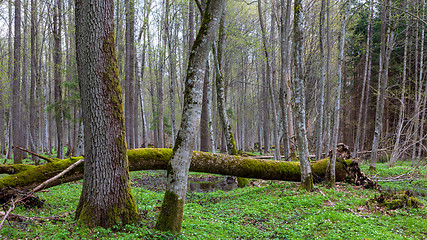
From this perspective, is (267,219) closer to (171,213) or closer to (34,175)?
(171,213)

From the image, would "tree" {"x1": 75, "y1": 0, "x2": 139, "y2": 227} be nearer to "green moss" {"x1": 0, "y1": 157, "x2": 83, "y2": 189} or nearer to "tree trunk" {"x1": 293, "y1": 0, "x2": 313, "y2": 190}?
"green moss" {"x1": 0, "y1": 157, "x2": 83, "y2": 189}

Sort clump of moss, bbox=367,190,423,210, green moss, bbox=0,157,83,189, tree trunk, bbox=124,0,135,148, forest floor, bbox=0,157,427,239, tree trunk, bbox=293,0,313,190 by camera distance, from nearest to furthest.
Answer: forest floor, bbox=0,157,427,239, green moss, bbox=0,157,83,189, clump of moss, bbox=367,190,423,210, tree trunk, bbox=293,0,313,190, tree trunk, bbox=124,0,135,148

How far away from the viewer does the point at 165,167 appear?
779cm

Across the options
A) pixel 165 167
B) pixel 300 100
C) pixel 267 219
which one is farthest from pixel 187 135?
pixel 300 100

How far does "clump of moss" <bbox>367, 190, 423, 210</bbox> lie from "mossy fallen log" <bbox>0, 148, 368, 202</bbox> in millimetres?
2504

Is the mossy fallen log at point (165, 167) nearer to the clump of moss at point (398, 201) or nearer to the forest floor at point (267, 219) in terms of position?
the forest floor at point (267, 219)

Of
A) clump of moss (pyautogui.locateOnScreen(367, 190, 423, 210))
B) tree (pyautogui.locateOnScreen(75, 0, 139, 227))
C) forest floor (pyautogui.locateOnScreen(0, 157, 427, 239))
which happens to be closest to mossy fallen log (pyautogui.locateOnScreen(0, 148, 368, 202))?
forest floor (pyautogui.locateOnScreen(0, 157, 427, 239))

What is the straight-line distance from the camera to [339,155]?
9.88 meters

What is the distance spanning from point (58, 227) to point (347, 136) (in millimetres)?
26980

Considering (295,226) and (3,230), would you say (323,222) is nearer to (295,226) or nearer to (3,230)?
(295,226)

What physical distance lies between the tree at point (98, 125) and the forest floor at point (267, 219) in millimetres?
325

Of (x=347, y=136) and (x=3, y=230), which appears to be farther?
(x=347, y=136)

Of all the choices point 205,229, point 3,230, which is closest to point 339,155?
point 205,229

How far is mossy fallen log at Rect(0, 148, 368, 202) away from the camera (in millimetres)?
5946
